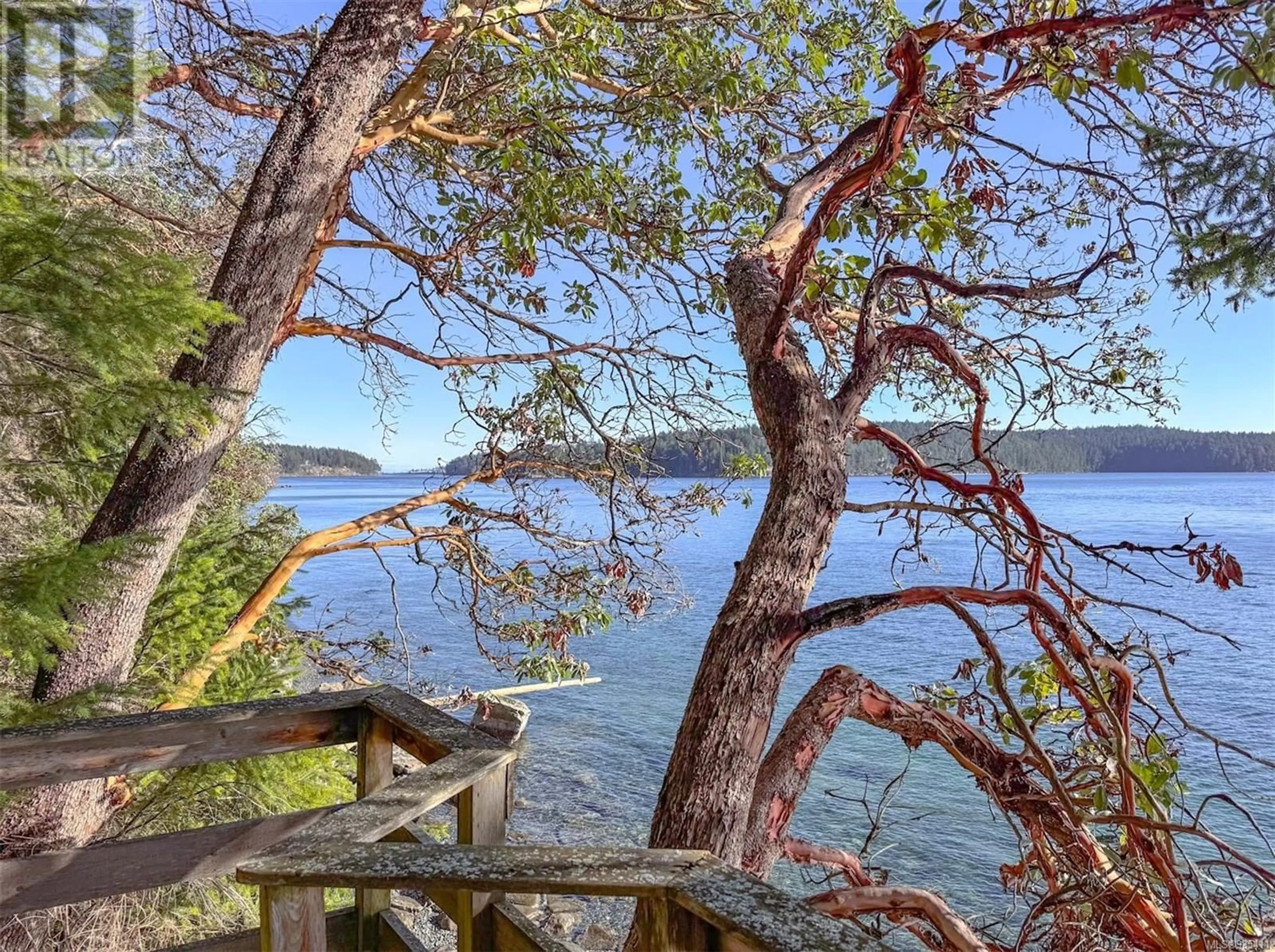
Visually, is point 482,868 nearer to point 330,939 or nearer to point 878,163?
point 330,939

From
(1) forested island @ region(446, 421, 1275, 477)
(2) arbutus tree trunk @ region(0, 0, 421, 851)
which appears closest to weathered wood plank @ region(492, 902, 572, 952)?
(2) arbutus tree trunk @ region(0, 0, 421, 851)

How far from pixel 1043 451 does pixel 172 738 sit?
22.7 m

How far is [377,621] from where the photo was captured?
15.4 metres

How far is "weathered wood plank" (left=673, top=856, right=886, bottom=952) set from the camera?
925mm

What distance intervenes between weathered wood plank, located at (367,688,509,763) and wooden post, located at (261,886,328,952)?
0.49 meters

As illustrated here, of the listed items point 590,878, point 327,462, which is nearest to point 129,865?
Answer: point 590,878

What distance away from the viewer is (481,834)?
1.64m

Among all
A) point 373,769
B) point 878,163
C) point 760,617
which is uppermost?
point 878,163

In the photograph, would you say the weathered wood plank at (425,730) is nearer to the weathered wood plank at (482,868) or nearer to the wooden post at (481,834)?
the wooden post at (481,834)

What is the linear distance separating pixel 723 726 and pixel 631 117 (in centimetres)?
333

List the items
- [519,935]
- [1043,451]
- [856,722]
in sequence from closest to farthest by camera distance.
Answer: [519,935], [856,722], [1043,451]

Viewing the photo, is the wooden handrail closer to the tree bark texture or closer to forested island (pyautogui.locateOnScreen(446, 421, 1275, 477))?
the tree bark texture

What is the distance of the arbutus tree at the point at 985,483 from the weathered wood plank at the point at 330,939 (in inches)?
33.6

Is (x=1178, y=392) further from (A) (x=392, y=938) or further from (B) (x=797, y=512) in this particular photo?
(A) (x=392, y=938)
